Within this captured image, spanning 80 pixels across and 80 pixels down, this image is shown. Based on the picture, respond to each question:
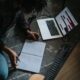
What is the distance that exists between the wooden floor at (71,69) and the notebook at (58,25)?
20.2 inches

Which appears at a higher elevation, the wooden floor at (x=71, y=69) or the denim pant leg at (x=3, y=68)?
the wooden floor at (x=71, y=69)

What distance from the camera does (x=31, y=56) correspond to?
1433 millimetres

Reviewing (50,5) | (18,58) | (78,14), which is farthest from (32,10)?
(50,5)

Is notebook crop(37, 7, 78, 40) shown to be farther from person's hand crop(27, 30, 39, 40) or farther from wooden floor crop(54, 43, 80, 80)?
wooden floor crop(54, 43, 80, 80)

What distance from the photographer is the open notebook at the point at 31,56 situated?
137cm

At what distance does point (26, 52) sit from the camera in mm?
1460

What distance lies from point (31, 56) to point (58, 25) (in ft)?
1.26

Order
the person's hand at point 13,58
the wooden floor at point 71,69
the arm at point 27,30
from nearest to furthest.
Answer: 1. the wooden floor at point 71,69
2. the person's hand at point 13,58
3. the arm at point 27,30

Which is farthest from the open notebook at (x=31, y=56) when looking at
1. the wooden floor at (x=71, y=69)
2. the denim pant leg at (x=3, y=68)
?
the wooden floor at (x=71, y=69)

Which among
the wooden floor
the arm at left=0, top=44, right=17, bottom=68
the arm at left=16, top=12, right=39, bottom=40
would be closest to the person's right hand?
the arm at left=0, top=44, right=17, bottom=68

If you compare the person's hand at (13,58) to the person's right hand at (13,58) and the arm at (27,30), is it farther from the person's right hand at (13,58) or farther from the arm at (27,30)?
the arm at (27,30)

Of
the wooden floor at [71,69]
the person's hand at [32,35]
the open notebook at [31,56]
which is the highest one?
the wooden floor at [71,69]

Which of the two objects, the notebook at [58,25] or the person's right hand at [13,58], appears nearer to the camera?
the person's right hand at [13,58]

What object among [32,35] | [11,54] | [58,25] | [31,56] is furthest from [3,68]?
[58,25]
